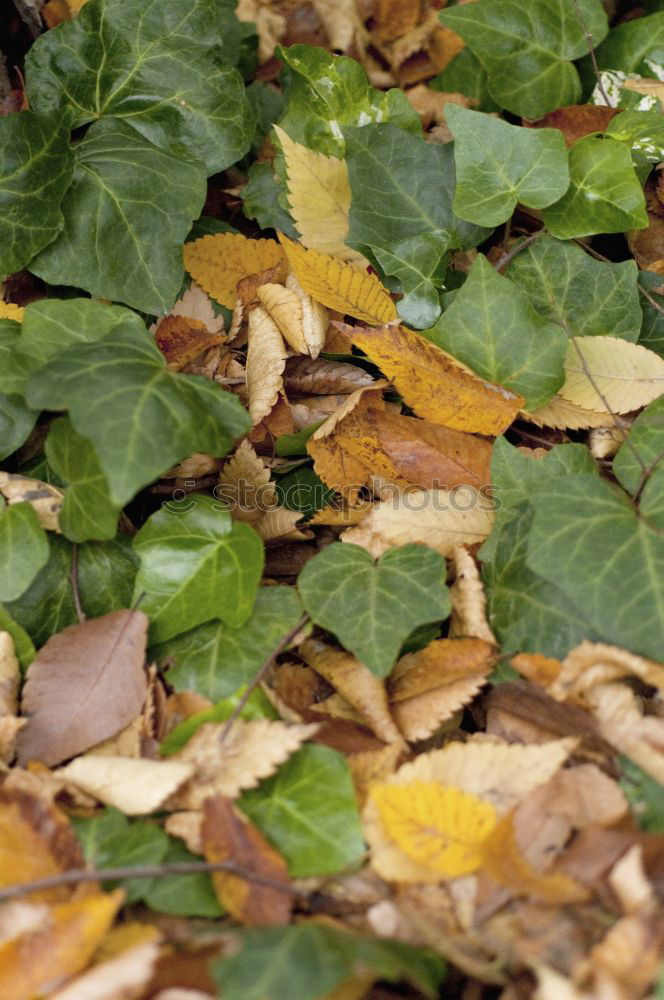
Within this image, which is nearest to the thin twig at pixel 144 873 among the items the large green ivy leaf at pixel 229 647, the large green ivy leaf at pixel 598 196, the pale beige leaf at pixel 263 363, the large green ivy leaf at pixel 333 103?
the large green ivy leaf at pixel 229 647

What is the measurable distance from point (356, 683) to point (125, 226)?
2.85ft

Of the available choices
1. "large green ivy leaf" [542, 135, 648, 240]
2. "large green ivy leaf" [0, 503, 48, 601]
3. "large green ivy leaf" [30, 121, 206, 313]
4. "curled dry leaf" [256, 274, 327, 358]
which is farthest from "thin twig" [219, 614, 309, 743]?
"large green ivy leaf" [542, 135, 648, 240]

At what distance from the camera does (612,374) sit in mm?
1454

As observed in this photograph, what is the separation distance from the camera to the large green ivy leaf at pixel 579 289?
1479 millimetres

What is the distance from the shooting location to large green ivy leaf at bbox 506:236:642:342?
1.48 meters

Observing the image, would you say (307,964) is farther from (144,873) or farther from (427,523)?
(427,523)

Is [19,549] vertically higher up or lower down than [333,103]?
lower down

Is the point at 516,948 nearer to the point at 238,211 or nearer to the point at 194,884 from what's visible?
the point at 194,884

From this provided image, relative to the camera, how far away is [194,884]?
1.00 m

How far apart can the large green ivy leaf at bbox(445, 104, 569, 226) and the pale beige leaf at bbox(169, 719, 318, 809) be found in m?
0.91

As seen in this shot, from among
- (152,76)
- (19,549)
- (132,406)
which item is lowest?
(19,549)

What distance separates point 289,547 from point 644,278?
0.80m

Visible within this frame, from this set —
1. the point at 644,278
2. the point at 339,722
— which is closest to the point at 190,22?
the point at 644,278

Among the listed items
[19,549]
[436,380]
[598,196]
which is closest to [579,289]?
[598,196]
